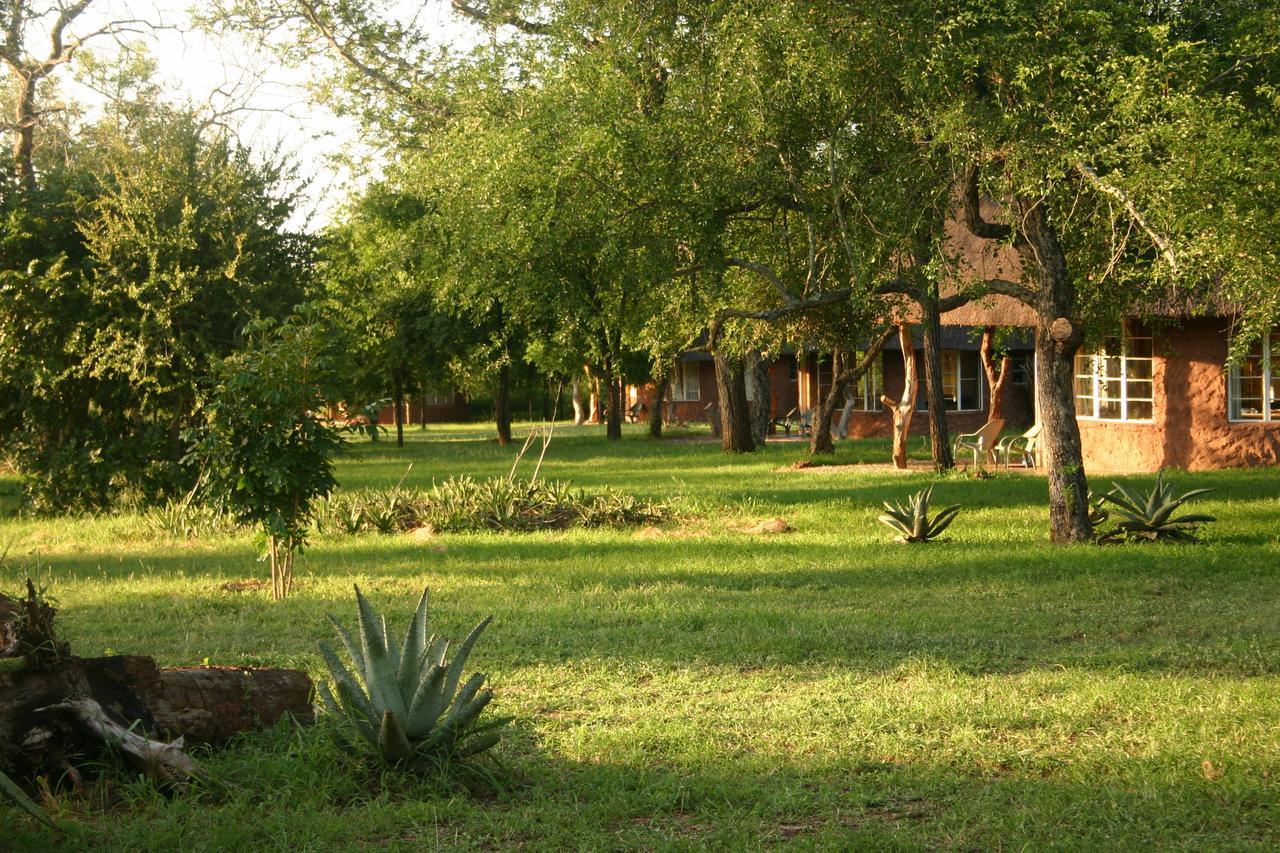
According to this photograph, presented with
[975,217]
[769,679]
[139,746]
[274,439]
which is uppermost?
[975,217]

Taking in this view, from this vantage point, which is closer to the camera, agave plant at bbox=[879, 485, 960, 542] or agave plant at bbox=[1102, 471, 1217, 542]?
agave plant at bbox=[1102, 471, 1217, 542]

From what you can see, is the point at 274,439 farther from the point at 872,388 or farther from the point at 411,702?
the point at 872,388

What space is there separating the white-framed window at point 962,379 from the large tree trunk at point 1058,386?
2135 centimetres

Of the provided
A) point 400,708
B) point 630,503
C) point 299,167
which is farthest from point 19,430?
point 400,708

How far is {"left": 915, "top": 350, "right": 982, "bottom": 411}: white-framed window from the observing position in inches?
1361

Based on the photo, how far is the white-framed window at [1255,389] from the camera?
20.2 m

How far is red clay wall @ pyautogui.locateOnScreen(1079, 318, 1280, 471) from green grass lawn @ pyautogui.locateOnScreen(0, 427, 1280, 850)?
469 cm

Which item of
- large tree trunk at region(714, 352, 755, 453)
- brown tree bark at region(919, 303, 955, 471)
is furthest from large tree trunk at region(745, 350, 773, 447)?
brown tree bark at region(919, 303, 955, 471)

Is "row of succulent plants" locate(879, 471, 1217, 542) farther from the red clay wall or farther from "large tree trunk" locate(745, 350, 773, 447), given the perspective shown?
"large tree trunk" locate(745, 350, 773, 447)

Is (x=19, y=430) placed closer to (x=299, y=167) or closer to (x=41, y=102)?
(x=299, y=167)

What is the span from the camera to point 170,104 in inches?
990

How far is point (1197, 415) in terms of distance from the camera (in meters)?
20.5

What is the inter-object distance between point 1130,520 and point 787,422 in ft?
85.6

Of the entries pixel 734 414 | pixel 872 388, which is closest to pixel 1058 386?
pixel 734 414
